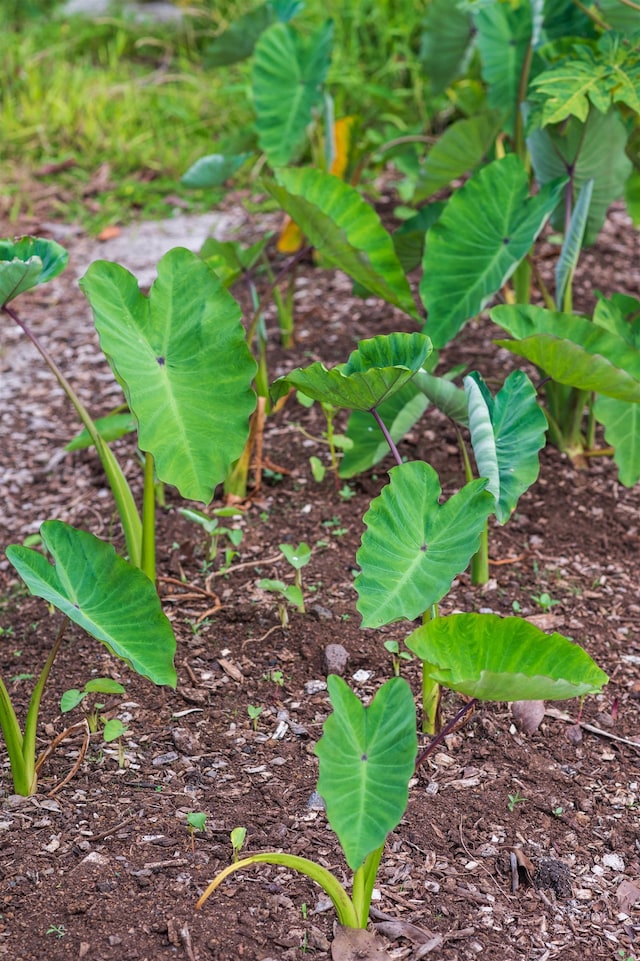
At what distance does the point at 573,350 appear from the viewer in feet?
5.57

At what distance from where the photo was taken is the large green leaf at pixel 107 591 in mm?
1475

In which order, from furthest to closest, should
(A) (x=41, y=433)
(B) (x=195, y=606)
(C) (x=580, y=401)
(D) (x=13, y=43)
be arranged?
(D) (x=13, y=43)
(A) (x=41, y=433)
(C) (x=580, y=401)
(B) (x=195, y=606)

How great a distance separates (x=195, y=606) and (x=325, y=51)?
61.5 inches

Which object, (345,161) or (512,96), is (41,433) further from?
(512,96)

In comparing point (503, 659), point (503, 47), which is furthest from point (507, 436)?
point (503, 47)

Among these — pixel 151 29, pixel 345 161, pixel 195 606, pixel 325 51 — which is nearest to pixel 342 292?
pixel 345 161

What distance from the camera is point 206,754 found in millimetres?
1662

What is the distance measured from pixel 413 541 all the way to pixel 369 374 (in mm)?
254

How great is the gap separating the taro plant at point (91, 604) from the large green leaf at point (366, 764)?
32 centimetres

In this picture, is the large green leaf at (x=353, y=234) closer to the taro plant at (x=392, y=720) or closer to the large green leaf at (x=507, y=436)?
the large green leaf at (x=507, y=436)

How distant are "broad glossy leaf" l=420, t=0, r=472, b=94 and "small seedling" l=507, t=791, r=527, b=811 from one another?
213cm

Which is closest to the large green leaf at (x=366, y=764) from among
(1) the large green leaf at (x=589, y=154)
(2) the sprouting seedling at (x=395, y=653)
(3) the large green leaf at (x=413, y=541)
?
(3) the large green leaf at (x=413, y=541)

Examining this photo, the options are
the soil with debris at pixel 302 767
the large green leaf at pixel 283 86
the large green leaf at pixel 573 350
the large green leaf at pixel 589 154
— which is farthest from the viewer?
the large green leaf at pixel 283 86

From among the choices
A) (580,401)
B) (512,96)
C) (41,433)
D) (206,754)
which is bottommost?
(41,433)
